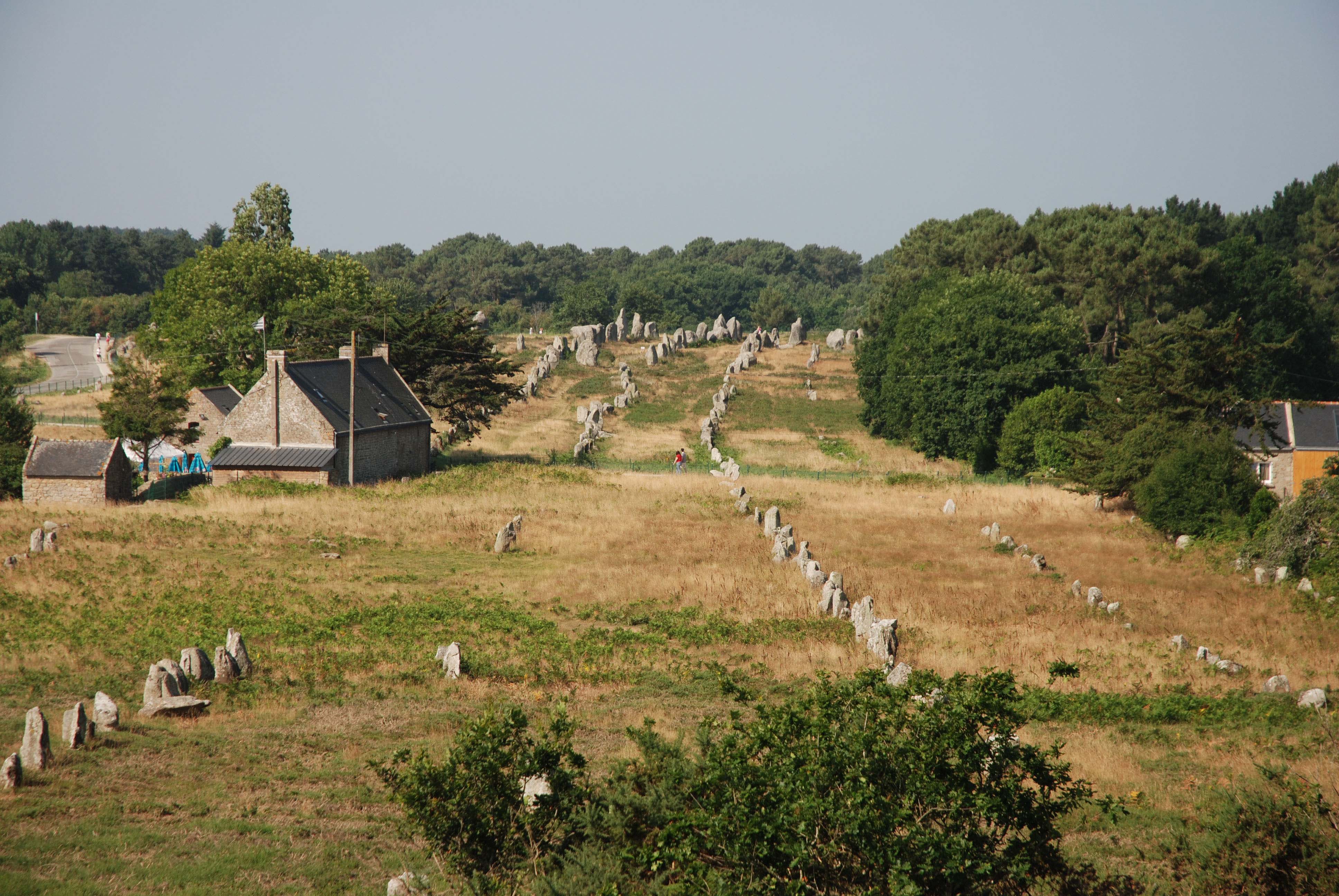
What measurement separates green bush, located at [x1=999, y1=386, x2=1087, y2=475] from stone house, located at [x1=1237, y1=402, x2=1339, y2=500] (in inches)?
294

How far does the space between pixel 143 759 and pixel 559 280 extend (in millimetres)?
142622

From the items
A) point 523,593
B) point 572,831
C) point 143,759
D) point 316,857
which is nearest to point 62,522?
point 523,593

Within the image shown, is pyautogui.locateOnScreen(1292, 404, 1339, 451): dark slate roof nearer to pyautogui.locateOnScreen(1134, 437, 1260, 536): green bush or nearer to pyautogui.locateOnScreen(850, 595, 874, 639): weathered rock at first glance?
pyautogui.locateOnScreen(1134, 437, 1260, 536): green bush

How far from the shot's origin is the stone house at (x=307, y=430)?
39969 millimetres

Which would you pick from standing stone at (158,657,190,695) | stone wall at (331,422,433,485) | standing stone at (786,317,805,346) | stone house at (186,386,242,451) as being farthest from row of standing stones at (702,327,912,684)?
standing stone at (786,317,805,346)

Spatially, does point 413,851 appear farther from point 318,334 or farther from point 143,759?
point 318,334

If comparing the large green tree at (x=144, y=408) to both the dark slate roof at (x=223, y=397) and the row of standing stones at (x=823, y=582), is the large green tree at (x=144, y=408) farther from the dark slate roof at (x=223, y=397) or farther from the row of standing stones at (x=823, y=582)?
the row of standing stones at (x=823, y=582)

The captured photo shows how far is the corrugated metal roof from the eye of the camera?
3953 cm

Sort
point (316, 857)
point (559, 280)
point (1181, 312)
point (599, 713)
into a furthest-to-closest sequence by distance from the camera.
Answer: point (559, 280)
point (1181, 312)
point (599, 713)
point (316, 857)

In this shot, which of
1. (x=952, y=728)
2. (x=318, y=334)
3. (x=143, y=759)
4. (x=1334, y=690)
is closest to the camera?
(x=952, y=728)

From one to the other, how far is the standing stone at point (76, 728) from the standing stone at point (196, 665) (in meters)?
3.04

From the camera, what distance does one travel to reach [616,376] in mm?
76500

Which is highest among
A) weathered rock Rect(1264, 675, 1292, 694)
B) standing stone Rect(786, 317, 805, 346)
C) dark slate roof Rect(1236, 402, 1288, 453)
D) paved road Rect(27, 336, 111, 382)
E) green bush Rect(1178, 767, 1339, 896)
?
standing stone Rect(786, 317, 805, 346)

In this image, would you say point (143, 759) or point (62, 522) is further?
point (62, 522)
